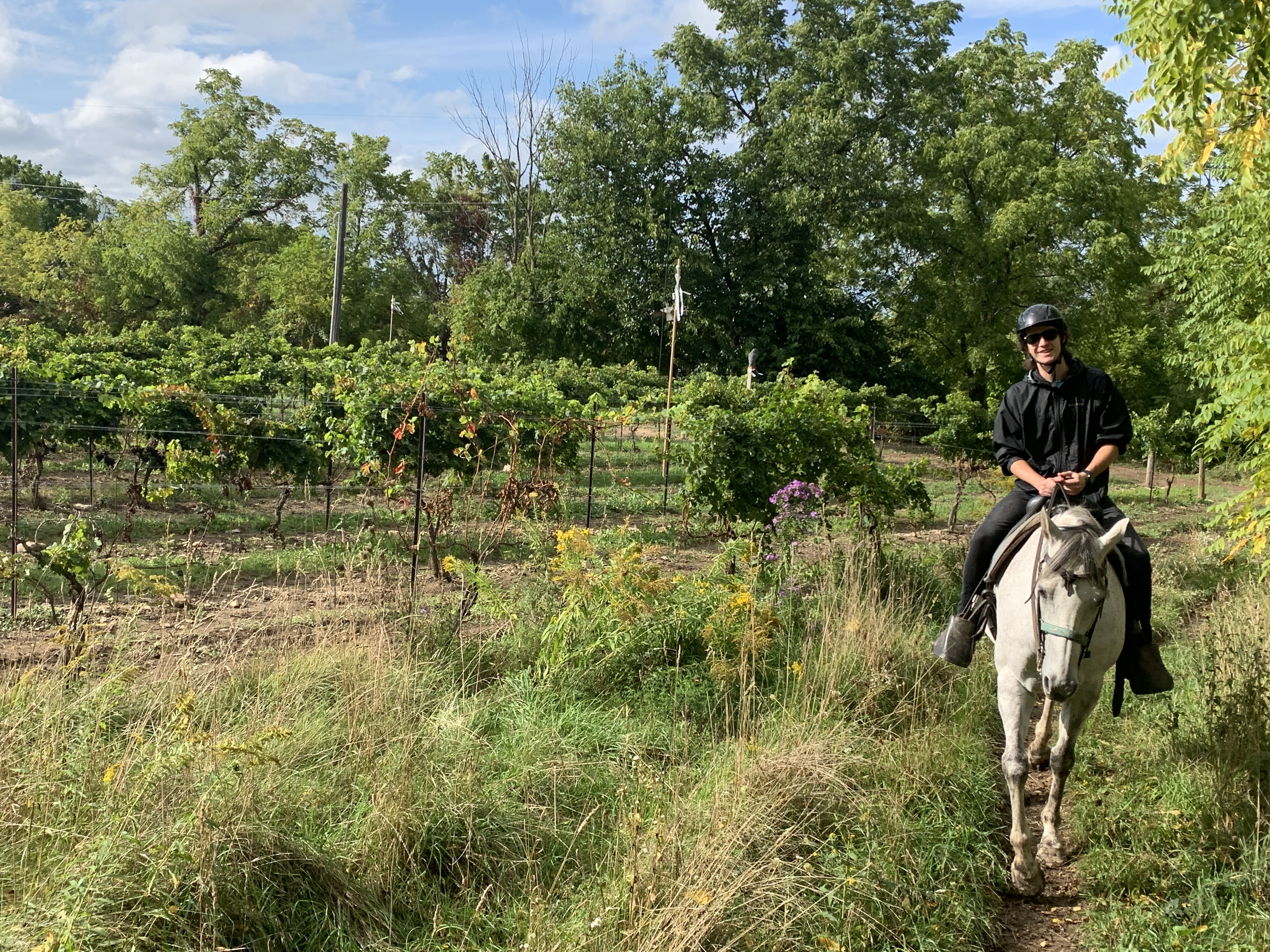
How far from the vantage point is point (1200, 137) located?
6102mm

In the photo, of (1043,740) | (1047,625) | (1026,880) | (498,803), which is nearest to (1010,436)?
(1047,625)

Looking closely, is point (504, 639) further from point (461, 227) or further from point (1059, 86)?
point (461, 227)

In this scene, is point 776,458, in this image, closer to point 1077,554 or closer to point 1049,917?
point 1077,554

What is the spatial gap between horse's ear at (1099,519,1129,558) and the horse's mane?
1 centimetres

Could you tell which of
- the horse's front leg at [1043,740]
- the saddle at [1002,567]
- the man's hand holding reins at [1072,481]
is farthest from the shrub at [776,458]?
the man's hand holding reins at [1072,481]

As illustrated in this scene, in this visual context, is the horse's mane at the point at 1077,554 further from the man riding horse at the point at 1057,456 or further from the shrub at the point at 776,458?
the shrub at the point at 776,458

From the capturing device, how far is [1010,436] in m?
5.31

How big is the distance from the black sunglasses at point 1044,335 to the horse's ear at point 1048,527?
41.5 inches

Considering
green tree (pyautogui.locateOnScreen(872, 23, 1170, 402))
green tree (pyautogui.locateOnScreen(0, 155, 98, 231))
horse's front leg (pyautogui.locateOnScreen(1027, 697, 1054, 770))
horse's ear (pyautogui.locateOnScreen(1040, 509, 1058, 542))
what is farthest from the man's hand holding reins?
green tree (pyautogui.locateOnScreen(0, 155, 98, 231))

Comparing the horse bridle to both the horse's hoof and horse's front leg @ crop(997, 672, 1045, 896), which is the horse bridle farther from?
the horse's hoof

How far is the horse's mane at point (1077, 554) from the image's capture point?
4.30 m

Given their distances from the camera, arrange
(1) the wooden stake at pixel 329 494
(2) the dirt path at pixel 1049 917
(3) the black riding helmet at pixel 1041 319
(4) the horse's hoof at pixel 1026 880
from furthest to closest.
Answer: (1) the wooden stake at pixel 329 494
(3) the black riding helmet at pixel 1041 319
(4) the horse's hoof at pixel 1026 880
(2) the dirt path at pixel 1049 917

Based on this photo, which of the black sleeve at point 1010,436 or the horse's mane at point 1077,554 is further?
the black sleeve at point 1010,436

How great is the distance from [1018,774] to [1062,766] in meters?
0.33
